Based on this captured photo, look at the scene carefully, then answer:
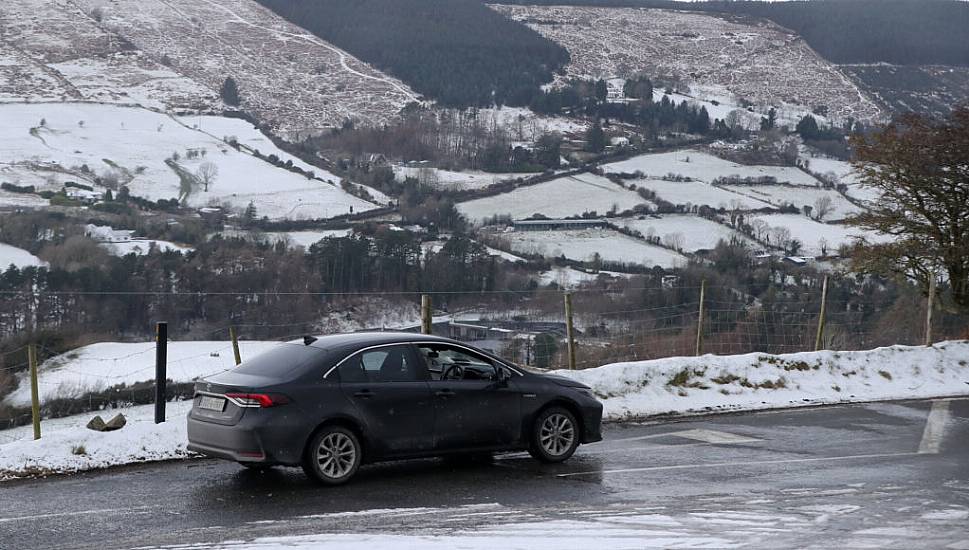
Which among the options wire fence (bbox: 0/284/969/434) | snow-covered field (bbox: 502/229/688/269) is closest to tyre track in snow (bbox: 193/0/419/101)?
snow-covered field (bbox: 502/229/688/269)

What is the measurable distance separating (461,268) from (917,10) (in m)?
149

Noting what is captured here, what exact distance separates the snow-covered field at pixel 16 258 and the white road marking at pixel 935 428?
52.2 metres

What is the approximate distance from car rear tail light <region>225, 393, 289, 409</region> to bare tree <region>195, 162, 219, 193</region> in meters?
88.5

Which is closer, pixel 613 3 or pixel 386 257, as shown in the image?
pixel 386 257

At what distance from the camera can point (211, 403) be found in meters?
10.8

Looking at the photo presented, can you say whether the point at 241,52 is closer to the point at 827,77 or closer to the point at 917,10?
the point at 827,77

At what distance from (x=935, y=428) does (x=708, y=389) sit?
3.62 m

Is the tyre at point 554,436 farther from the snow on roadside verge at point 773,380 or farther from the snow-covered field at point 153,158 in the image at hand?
the snow-covered field at point 153,158

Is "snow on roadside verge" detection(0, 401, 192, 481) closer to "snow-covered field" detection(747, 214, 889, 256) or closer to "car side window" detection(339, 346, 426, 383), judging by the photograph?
"car side window" detection(339, 346, 426, 383)

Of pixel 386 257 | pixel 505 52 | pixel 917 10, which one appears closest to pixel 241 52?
pixel 505 52

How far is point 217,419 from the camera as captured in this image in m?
10.6

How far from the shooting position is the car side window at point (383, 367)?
11.0m

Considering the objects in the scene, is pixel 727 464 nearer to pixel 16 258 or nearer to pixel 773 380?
pixel 773 380

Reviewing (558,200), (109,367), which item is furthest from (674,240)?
(109,367)
